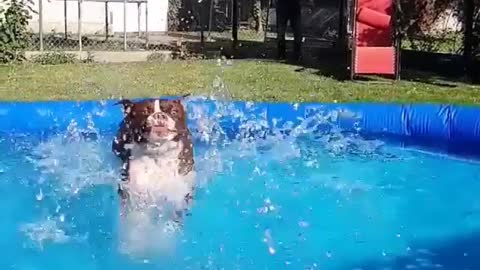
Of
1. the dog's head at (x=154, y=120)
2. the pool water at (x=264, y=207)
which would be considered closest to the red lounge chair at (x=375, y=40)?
the pool water at (x=264, y=207)

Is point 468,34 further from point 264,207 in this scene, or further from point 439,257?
point 439,257

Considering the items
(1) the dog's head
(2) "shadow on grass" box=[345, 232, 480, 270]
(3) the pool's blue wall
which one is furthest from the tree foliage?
(2) "shadow on grass" box=[345, 232, 480, 270]

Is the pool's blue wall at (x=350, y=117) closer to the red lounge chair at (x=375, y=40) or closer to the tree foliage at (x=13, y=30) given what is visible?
the red lounge chair at (x=375, y=40)

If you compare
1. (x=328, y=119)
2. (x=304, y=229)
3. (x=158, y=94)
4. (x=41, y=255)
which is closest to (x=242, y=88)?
(x=158, y=94)

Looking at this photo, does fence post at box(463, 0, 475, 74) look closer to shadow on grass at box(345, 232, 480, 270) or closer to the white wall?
shadow on grass at box(345, 232, 480, 270)

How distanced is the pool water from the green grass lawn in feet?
5.96

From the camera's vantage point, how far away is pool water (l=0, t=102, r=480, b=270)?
525cm

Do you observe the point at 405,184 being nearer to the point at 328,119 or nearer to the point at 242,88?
the point at 328,119

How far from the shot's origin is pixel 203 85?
1102 cm

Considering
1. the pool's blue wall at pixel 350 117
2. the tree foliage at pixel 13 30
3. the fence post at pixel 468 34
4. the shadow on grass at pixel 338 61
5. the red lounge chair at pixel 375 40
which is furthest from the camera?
the tree foliage at pixel 13 30

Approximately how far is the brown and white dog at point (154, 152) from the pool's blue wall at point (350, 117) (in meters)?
2.61

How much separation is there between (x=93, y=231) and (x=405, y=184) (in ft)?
9.22

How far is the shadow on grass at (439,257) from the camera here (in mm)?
5082

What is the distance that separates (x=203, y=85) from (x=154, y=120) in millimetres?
5688
